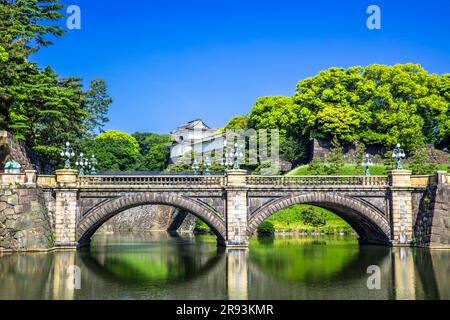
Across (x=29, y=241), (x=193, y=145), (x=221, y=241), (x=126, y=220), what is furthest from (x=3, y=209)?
(x=193, y=145)

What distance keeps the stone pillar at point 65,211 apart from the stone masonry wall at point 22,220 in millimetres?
1838

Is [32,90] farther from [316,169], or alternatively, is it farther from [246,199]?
[316,169]

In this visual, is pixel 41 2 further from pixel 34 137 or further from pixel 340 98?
pixel 340 98

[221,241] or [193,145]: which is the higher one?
[193,145]

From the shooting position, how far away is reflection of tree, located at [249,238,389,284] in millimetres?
25906

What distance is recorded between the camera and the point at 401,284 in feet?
74.5

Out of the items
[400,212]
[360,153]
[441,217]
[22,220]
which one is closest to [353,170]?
[360,153]

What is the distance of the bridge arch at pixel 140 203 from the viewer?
132 feet

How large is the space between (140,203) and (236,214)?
7.64 meters

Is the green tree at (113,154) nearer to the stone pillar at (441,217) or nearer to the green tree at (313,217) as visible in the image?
the green tree at (313,217)

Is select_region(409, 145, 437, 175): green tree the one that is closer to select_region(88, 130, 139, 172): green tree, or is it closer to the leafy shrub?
the leafy shrub

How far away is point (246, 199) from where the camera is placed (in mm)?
41094

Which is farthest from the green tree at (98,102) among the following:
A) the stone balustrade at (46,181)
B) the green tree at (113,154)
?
the stone balustrade at (46,181)

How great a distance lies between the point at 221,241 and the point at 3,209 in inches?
659
